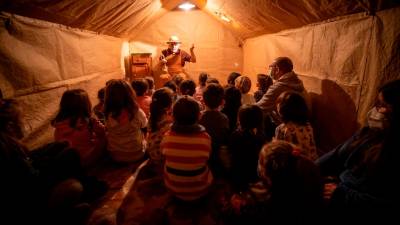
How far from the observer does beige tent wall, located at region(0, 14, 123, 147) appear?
2.46 meters

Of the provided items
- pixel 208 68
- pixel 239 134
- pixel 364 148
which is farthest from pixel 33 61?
pixel 208 68

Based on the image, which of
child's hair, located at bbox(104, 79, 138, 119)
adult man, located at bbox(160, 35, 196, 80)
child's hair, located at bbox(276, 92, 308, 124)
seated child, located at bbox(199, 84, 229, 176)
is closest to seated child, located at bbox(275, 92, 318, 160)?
child's hair, located at bbox(276, 92, 308, 124)

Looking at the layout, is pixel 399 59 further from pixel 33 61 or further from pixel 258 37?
pixel 258 37

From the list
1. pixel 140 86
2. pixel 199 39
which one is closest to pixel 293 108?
pixel 140 86

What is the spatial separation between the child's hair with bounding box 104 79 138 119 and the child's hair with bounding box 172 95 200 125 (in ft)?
2.88

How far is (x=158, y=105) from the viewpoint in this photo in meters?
2.62

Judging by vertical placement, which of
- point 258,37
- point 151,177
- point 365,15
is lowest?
point 151,177

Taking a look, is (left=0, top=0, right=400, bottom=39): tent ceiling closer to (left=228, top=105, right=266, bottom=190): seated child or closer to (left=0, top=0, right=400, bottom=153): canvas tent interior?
(left=0, top=0, right=400, bottom=153): canvas tent interior

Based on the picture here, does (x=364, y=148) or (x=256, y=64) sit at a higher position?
(x=256, y=64)

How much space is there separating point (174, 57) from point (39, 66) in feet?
16.0

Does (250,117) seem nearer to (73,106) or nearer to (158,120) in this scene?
(158,120)

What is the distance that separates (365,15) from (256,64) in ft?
13.5

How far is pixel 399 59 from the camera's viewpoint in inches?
78.1

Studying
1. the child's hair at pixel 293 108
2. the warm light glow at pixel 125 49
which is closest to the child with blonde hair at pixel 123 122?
the child's hair at pixel 293 108
